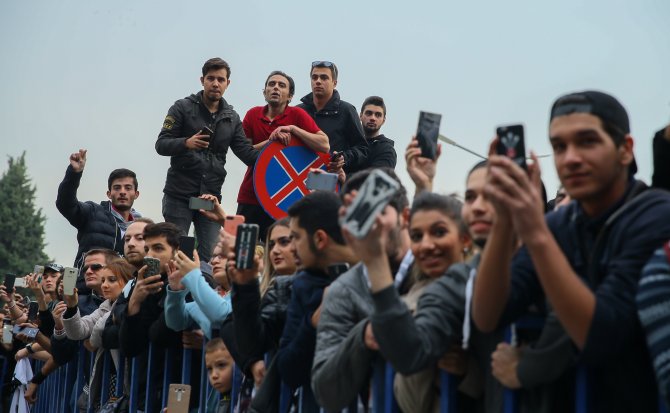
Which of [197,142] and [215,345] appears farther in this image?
[197,142]

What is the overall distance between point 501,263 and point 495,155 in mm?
335

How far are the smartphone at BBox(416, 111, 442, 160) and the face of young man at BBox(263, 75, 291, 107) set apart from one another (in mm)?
5207

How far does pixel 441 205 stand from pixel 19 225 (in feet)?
220

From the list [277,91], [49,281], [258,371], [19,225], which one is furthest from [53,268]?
[19,225]

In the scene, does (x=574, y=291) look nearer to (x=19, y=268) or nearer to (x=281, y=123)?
(x=281, y=123)

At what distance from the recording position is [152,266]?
22.9 ft

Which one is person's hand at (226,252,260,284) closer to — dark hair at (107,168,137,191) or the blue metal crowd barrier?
the blue metal crowd barrier

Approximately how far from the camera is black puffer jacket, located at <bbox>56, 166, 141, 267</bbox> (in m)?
10.6

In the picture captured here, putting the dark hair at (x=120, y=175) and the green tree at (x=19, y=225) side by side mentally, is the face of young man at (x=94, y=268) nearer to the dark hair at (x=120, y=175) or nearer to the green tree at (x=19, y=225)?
the dark hair at (x=120, y=175)

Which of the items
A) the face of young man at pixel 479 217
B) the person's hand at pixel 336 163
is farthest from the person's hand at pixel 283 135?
the face of young man at pixel 479 217

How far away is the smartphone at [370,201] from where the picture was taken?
342cm

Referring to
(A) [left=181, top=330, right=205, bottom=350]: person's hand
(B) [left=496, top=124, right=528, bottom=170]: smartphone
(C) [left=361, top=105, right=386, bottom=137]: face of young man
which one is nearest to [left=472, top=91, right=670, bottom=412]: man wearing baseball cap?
(B) [left=496, top=124, right=528, bottom=170]: smartphone

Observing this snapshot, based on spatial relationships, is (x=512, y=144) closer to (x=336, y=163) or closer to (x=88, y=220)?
(x=336, y=163)

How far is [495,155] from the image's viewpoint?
3203mm
